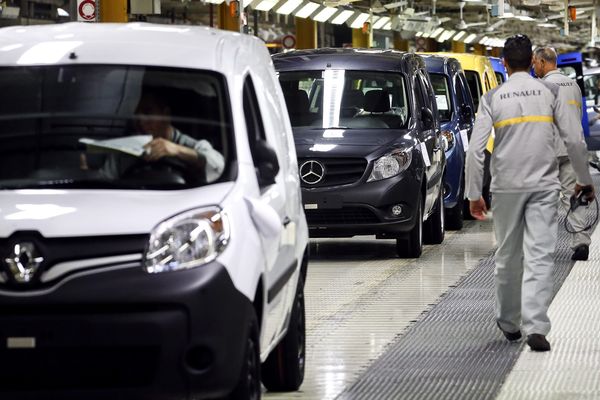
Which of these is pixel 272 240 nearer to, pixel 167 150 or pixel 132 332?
pixel 167 150

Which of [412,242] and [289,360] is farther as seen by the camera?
[412,242]

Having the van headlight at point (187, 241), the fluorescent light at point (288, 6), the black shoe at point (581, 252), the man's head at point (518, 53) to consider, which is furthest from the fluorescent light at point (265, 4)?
the van headlight at point (187, 241)

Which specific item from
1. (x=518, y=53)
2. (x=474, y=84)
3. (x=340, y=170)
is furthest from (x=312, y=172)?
(x=474, y=84)

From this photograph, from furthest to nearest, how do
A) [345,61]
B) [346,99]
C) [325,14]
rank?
[325,14], [345,61], [346,99]

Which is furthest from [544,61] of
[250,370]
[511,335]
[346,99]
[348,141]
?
[250,370]

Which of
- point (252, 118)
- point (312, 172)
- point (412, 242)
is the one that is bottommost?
point (412, 242)

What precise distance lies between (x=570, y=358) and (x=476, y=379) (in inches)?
32.0

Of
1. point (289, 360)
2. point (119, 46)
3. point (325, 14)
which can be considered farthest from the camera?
point (325, 14)

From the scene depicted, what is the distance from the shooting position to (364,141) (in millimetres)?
15164

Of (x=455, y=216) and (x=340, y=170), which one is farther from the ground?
(x=340, y=170)

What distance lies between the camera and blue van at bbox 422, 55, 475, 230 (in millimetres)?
18969

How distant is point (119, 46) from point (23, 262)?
49.0 inches

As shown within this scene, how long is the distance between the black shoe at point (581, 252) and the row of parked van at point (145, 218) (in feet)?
23.1

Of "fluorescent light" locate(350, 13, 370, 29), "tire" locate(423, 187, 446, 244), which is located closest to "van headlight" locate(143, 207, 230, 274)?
"tire" locate(423, 187, 446, 244)
